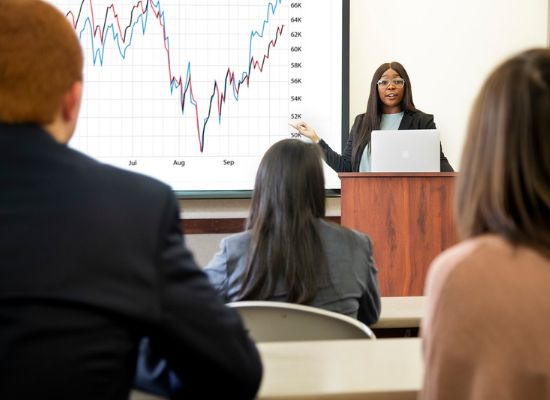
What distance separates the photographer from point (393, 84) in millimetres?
3926

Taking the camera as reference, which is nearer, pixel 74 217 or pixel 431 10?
pixel 74 217

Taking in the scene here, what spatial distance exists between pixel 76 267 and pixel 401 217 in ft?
7.94

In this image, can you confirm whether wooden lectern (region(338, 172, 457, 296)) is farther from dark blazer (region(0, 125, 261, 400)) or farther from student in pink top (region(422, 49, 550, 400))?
dark blazer (region(0, 125, 261, 400))

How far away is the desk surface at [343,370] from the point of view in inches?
38.3

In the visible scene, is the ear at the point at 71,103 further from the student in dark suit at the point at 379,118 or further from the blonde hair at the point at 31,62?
the student in dark suit at the point at 379,118

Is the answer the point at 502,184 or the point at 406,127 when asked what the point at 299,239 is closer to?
the point at 502,184

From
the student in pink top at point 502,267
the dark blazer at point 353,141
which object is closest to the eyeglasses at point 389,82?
the dark blazer at point 353,141

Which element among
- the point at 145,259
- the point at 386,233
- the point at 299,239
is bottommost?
the point at 386,233

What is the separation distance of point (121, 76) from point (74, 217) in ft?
11.1

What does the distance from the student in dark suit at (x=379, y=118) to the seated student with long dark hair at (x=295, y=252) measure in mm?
2027

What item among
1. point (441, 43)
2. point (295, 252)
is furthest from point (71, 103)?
point (441, 43)

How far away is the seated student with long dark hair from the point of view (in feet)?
5.58

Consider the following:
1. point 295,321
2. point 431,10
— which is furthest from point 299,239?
point 431,10

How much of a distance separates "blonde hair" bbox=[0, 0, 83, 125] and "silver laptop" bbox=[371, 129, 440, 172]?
244 cm
